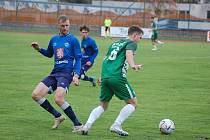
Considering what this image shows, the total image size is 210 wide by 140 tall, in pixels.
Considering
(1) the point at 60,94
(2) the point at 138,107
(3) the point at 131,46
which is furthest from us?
(2) the point at 138,107

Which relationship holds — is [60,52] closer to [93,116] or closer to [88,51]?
[93,116]

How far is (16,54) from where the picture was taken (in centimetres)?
3016

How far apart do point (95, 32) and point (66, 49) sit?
49.7m

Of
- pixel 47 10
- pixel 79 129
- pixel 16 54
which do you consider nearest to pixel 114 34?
pixel 47 10

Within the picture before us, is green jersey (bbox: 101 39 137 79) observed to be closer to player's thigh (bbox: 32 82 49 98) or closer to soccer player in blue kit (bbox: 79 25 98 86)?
player's thigh (bbox: 32 82 49 98)

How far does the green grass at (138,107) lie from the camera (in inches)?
411

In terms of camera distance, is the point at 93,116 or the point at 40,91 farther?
the point at 40,91

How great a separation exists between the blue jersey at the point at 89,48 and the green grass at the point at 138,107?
943 mm

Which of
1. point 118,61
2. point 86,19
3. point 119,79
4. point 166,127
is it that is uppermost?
point 86,19

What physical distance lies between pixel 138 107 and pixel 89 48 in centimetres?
451

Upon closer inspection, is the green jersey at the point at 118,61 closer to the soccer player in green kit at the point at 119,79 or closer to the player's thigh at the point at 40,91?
the soccer player in green kit at the point at 119,79

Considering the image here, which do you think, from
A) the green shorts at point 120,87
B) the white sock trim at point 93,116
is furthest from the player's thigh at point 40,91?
the green shorts at point 120,87

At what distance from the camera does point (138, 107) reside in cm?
1395

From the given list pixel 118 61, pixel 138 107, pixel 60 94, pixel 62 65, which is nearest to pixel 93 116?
pixel 60 94
